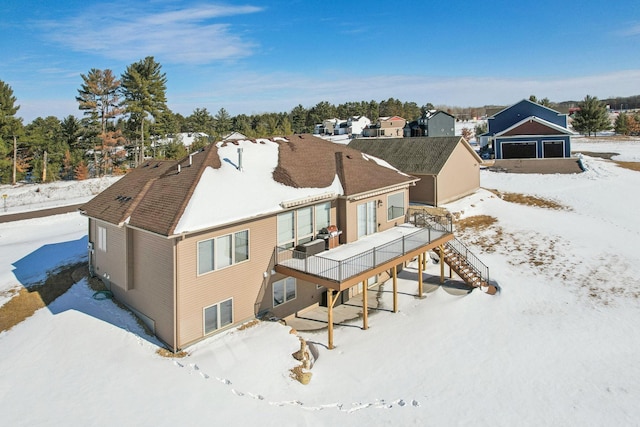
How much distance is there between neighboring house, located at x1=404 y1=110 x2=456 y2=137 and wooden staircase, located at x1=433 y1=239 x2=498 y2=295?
51439 mm

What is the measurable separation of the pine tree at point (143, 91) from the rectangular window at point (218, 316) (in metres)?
41.9

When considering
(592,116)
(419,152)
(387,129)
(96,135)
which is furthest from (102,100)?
(592,116)

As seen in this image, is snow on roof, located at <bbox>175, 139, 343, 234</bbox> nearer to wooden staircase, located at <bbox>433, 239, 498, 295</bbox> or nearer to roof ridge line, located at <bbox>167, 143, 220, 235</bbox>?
roof ridge line, located at <bbox>167, 143, 220, 235</bbox>

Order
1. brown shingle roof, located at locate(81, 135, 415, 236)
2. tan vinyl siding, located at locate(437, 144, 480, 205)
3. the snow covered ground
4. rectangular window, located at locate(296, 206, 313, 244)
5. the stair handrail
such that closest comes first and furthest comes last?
the snow covered ground
brown shingle roof, located at locate(81, 135, 415, 236)
rectangular window, located at locate(296, 206, 313, 244)
the stair handrail
tan vinyl siding, located at locate(437, 144, 480, 205)

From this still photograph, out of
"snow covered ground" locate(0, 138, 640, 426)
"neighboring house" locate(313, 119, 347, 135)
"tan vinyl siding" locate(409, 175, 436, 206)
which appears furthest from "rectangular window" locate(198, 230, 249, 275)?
"neighboring house" locate(313, 119, 347, 135)

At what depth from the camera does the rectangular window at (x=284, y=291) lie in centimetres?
1648

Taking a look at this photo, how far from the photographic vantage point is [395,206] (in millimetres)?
21797

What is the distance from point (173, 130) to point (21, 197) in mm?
38124

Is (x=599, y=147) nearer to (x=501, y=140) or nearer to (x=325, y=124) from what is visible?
(x=501, y=140)

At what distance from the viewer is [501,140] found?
166ft

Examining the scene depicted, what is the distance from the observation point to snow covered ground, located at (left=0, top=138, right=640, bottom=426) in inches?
426

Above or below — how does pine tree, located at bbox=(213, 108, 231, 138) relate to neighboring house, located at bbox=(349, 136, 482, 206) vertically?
above

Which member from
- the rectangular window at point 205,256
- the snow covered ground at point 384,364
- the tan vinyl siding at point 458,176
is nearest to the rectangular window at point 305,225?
the snow covered ground at point 384,364

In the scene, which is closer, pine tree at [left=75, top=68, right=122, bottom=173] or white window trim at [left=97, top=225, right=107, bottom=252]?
white window trim at [left=97, top=225, right=107, bottom=252]
